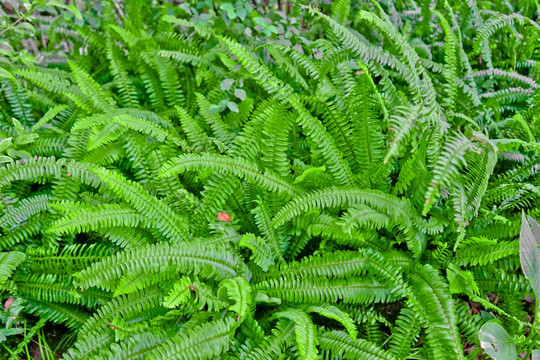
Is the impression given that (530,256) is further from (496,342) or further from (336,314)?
(336,314)

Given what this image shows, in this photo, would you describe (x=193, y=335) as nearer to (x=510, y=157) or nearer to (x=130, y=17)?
(x=510, y=157)

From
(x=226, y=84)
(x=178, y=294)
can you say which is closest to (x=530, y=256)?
(x=178, y=294)

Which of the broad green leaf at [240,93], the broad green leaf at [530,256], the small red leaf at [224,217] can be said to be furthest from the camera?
the broad green leaf at [240,93]

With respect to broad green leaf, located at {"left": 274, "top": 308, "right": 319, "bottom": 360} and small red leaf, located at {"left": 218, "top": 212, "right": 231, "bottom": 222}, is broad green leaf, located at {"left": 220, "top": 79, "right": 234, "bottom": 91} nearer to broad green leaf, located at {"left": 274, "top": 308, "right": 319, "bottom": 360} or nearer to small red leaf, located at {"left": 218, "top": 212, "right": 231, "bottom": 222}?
small red leaf, located at {"left": 218, "top": 212, "right": 231, "bottom": 222}

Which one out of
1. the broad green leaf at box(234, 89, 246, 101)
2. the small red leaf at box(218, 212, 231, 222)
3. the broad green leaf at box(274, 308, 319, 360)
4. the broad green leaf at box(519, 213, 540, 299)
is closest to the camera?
the broad green leaf at box(274, 308, 319, 360)

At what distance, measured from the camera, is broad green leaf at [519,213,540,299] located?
1871 millimetres

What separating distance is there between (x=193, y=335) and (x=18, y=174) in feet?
4.29

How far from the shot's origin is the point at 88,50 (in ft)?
11.5

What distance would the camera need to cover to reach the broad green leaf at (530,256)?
6.14ft

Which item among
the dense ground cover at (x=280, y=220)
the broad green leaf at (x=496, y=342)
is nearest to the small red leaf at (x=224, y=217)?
the dense ground cover at (x=280, y=220)

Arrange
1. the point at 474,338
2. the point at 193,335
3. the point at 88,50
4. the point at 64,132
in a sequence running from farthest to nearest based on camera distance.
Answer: the point at 88,50 → the point at 64,132 → the point at 474,338 → the point at 193,335

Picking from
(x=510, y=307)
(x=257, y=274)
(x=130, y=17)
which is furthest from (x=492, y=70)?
(x=130, y=17)

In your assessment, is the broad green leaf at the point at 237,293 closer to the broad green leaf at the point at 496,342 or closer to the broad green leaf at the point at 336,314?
the broad green leaf at the point at 336,314

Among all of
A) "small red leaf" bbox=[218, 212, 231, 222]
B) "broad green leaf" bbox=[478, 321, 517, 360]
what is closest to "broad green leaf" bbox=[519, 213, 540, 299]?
"broad green leaf" bbox=[478, 321, 517, 360]
